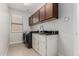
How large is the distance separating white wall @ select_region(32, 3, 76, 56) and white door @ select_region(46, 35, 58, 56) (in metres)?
0.11

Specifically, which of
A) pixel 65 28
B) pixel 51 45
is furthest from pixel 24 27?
pixel 65 28

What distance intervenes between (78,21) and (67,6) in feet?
1.65

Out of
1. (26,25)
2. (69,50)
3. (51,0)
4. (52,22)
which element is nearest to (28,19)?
(26,25)

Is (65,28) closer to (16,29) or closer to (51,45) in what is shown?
(51,45)

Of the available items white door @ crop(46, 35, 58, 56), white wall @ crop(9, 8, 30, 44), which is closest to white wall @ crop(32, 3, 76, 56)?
white door @ crop(46, 35, 58, 56)

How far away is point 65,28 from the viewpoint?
181cm

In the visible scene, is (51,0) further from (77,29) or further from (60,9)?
(60,9)

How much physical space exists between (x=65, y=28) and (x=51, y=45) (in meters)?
0.60

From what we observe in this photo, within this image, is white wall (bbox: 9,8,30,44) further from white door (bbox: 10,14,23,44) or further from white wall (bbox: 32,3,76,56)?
white wall (bbox: 32,3,76,56)

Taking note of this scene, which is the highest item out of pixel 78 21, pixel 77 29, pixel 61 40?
pixel 78 21

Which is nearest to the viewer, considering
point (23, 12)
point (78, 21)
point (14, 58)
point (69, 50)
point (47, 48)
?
point (14, 58)

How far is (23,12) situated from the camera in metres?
4.29

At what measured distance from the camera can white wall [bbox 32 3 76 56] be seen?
1652 millimetres

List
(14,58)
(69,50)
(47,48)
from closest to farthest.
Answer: (14,58) < (69,50) < (47,48)
